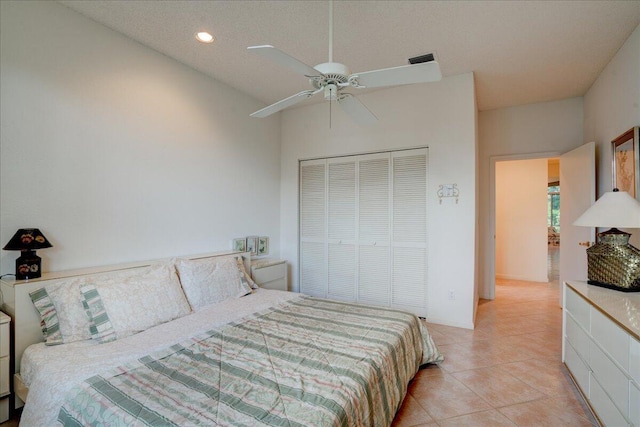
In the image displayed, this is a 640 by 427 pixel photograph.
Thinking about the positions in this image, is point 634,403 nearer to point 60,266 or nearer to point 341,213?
point 341,213

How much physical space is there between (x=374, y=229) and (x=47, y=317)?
3.26 m

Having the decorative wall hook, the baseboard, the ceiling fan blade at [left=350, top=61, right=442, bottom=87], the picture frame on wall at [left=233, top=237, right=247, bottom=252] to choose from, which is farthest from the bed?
the baseboard

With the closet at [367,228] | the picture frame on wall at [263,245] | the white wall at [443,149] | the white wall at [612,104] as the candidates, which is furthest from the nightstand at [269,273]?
the white wall at [612,104]

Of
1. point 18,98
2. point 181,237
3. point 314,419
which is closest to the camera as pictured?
point 314,419

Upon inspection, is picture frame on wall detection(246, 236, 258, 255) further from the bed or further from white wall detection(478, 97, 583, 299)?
white wall detection(478, 97, 583, 299)

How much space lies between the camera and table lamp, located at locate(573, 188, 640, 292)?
2.05m

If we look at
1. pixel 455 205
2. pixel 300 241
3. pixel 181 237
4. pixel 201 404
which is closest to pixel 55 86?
pixel 181 237

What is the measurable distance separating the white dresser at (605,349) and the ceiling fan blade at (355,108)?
1.90 meters

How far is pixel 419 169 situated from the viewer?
3734mm

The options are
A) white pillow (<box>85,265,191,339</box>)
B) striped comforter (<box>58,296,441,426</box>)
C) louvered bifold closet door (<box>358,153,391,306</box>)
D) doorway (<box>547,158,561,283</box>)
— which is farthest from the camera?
doorway (<box>547,158,561,283</box>)

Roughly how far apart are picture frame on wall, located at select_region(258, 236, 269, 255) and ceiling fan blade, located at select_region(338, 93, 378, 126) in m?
2.39

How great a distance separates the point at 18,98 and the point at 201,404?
2404 mm

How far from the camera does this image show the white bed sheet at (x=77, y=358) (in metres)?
1.44

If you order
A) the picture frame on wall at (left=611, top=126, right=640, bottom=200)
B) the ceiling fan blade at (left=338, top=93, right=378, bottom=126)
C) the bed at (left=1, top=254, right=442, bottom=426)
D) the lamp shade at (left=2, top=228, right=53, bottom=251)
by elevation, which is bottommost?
the bed at (left=1, top=254, right=442, bottom=426)
